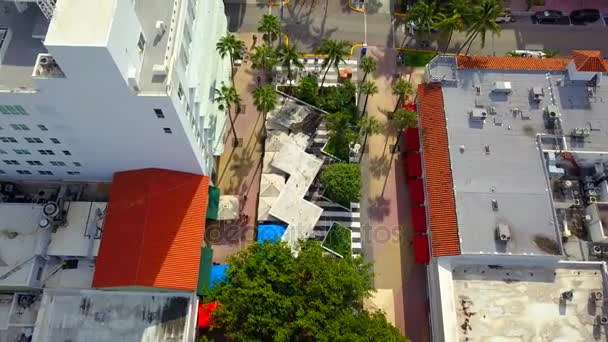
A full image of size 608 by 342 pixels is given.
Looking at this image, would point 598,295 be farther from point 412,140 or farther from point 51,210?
point 51,210

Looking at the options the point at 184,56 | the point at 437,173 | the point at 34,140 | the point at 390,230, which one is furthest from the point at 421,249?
the point at 34,140

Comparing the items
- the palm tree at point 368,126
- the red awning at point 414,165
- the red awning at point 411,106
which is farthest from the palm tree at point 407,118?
the red awning at point 414,165

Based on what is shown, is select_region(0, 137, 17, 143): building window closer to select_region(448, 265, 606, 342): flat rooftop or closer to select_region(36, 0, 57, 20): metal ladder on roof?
select_region(36, 0, 57, 20): metal ladder on roof

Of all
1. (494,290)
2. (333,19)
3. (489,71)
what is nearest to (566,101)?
(489,71)

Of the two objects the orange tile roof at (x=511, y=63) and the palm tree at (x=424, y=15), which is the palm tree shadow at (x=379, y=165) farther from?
the palm tree at (x=424, y=15)

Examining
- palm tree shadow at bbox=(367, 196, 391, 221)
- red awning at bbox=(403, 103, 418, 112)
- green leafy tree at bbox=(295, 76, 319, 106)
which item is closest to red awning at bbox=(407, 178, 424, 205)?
palm tree shadow at bbox=(367, 196, 391, 221)

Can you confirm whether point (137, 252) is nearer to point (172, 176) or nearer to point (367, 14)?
point (172, 176)
